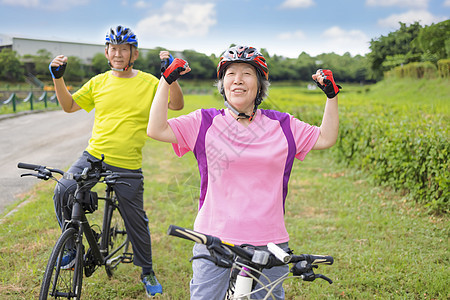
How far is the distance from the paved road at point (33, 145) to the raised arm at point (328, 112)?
5.98 m

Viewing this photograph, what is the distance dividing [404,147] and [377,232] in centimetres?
172

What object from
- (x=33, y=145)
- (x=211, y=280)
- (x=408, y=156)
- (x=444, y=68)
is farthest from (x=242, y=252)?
(x=33, y=145)

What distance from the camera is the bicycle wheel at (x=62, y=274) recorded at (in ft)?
9.91

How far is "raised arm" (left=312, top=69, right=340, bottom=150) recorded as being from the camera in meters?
2.31

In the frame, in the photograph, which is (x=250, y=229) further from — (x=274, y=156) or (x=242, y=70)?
(x=242, y=70)

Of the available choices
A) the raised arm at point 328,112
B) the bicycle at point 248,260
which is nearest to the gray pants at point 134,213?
the raised arm at point 328,112

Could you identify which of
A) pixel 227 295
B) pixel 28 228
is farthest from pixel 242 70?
pixel 28 228

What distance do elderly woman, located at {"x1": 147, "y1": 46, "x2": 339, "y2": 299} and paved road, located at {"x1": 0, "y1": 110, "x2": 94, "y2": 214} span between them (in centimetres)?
562

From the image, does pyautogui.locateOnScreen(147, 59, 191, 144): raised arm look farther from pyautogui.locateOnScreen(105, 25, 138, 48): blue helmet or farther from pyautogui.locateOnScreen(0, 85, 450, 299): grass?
pyautogui.locateOnScreen(0, 85, 450, 299): grass

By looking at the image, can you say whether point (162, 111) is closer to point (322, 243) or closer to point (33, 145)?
point (322, 243)

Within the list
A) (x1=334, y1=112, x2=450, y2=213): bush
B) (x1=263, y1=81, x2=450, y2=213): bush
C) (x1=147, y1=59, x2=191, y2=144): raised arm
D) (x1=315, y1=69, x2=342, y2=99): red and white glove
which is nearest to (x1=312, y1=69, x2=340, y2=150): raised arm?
(x1=315, y1=69, x2=342, y2=99): red and white glove

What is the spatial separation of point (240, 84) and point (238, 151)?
36 centimetres

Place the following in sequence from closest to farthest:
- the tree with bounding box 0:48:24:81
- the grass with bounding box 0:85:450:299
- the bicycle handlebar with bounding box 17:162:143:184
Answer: the bicycle handlebar with bounding box 17:162:143:184 → the grass with bounding box 0:85:450:299 → the tree with bounding box 0:48:24:81

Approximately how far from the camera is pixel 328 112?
96.0 inches
